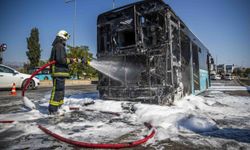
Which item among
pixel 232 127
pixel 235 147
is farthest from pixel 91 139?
pixel 232 127

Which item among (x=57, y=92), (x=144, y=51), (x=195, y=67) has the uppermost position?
(x=144, y=51)

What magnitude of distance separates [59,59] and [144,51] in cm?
242

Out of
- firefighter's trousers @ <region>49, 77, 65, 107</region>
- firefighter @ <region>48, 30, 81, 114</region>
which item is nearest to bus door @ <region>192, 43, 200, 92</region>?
firefighter @ <region>48, 30, 81, 114</region>

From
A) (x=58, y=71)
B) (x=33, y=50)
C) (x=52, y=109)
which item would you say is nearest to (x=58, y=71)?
(x=58, y=71)

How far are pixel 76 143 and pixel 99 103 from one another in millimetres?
3146

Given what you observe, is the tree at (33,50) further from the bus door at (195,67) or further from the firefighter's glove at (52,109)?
the firefighter's glove at (52,109)

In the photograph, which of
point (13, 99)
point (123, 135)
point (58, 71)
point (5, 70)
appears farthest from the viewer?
point (5, 70)

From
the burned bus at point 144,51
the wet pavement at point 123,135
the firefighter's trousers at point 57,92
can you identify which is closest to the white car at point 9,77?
Answer: the burned bus at point 144,51

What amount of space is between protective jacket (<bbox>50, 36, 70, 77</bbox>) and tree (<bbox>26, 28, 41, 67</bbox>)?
40.9 m

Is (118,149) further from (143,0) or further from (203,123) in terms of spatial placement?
(143,0)

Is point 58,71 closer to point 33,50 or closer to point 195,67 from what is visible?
point 195,67

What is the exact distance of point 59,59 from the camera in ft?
14.4

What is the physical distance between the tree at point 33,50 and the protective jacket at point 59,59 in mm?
40935

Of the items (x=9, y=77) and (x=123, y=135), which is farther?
(x=9, y=77)
